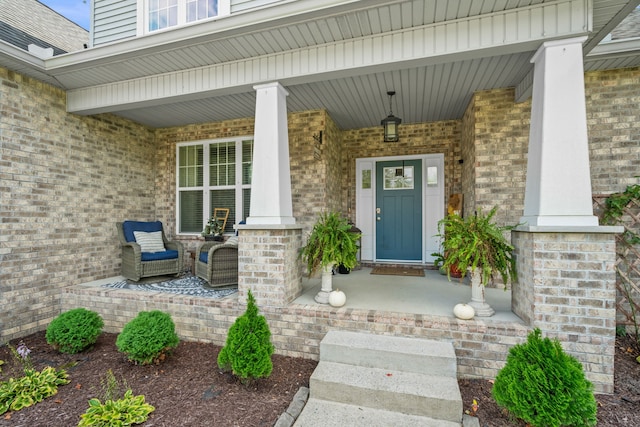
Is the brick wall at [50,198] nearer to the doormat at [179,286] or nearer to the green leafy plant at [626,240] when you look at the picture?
the doormat at [179,286]

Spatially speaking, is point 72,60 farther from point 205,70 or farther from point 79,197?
point 79,197

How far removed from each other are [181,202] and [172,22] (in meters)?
3.02

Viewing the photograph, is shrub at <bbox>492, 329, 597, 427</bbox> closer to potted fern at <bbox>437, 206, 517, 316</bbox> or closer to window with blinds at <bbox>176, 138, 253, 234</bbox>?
potted fern at <bbox>437, 206, 517, 316</bbox>

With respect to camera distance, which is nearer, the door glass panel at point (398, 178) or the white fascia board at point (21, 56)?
the white fascia board at point (21, 56)

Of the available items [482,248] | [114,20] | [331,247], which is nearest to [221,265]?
[331,247]

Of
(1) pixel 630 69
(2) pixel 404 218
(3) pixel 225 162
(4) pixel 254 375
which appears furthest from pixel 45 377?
(1) pixel 630 69

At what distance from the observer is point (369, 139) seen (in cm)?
570

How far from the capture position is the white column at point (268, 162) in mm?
3225

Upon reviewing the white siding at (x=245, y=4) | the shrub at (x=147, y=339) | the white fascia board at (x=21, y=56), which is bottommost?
the shrub at (x=147, y=339)

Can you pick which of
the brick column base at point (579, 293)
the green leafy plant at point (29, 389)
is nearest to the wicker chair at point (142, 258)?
the green leafy plant at point (29, 389)

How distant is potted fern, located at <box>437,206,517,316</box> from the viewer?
2.69 meters

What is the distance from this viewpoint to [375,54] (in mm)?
2904

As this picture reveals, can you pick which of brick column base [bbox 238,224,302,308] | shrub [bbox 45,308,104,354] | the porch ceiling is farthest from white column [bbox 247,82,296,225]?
shrub [bbox 45,308,104,354]

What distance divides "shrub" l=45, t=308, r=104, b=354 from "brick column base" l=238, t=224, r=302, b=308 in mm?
1590
